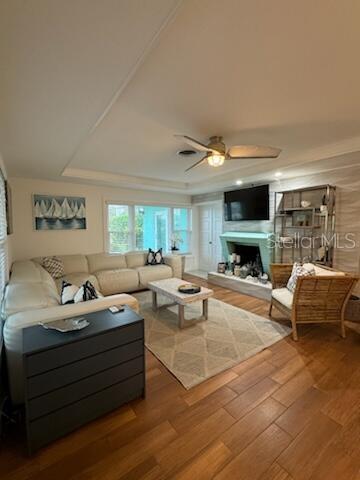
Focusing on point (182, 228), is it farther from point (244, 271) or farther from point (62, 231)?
point (62, 231)

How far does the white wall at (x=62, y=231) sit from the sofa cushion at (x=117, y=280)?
100cm

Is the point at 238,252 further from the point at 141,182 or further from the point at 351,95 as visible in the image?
the point at 351,95

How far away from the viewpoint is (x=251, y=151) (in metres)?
2.59

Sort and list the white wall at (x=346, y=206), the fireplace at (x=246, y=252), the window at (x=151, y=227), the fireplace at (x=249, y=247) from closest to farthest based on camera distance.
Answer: the white wall at (x=346, y=206)
the fireplace at (x=249, y=247)
the fireplace at (x=246, y=252)
the window at (x=151, y=227)

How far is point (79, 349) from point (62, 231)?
3866 millimetres

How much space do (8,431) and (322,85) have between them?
3525 millimetres

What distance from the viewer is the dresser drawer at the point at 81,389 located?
1407 millimetres

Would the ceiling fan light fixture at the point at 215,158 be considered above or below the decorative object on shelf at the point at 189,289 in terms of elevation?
above

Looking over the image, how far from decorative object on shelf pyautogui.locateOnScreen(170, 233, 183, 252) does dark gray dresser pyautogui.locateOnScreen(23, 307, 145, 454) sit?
185 inches

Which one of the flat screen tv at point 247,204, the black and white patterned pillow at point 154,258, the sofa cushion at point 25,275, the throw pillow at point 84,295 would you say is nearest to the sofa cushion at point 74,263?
the sofa cushion at point 25,275

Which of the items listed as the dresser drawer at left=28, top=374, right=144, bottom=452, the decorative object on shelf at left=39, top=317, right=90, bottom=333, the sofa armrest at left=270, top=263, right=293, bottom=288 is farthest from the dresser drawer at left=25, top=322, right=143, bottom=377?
the sofa armrest at left=270, top=263, right=293, bottom=288

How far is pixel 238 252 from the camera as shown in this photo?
568 cm

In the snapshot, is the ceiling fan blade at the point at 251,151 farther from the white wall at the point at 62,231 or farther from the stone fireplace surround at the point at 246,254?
the white wall at the point at 62,231

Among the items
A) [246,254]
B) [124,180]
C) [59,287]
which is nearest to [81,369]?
[59,287]
